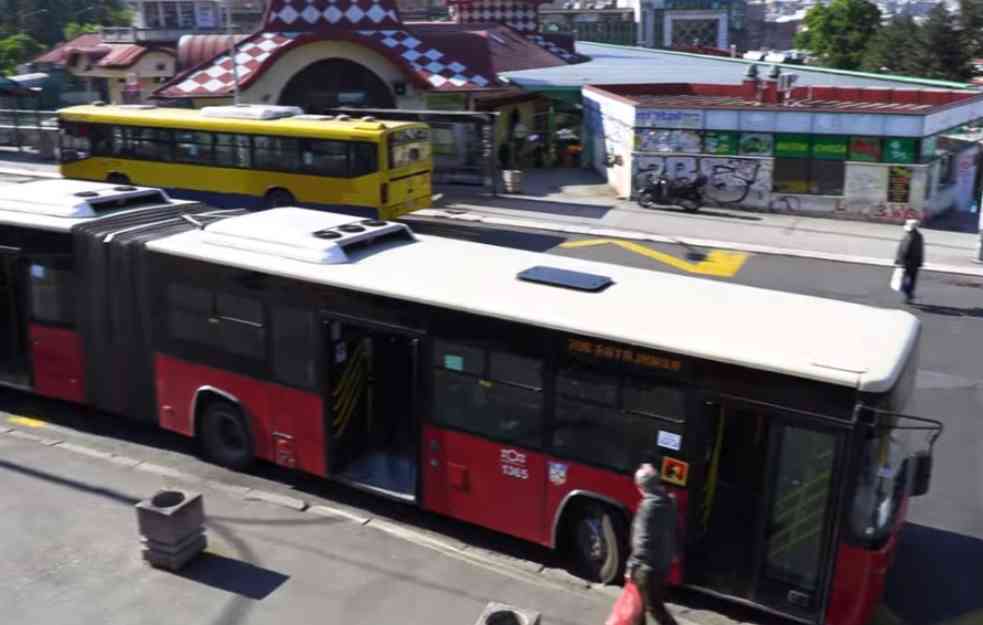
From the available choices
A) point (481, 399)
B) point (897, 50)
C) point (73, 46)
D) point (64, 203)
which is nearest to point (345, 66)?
point (64, 203)

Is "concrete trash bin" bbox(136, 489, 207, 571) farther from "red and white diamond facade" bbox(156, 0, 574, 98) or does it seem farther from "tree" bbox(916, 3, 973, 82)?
"tree" bbox(916, 3, 973, 82)

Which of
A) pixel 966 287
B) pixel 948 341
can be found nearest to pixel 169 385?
pixel 948 341

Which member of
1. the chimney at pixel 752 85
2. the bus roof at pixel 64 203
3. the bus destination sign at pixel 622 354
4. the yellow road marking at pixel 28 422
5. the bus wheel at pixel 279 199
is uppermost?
the chimney at pixel 752 85

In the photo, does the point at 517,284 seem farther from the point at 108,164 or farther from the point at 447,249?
the point at 108,164

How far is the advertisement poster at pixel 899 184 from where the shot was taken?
25.5 meters

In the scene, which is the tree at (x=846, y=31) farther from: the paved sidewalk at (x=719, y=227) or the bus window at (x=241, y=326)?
the bus window at (x=241, y=326)

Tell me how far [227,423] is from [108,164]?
17.5 m

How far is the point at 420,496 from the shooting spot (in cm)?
990

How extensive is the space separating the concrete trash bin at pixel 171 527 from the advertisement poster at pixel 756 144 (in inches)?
838

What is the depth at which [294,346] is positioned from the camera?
10.4 m

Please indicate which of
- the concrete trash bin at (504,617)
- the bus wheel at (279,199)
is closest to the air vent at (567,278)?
the concrete trash bin at (504,617)

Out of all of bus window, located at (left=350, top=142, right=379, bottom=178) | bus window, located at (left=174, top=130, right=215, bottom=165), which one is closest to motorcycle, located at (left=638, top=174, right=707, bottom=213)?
bus window, located at (left=350, top=142, right=379, bottom=178)

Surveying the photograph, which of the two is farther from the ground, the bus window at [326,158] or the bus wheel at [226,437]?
the bus window at [326,158]

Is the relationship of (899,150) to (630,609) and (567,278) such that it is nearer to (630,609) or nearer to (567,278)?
(567,278)
